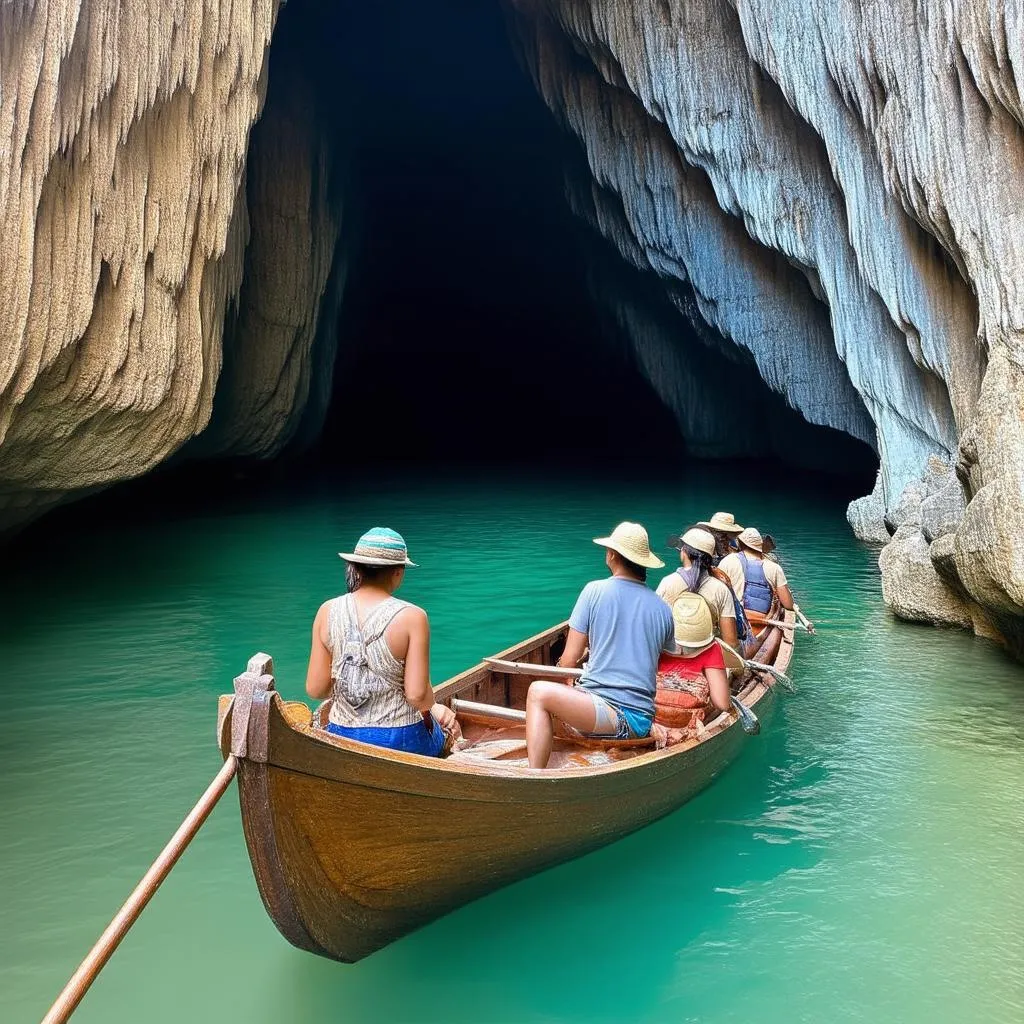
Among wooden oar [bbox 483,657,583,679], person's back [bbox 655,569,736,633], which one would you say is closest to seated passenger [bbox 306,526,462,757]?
wooden oar [bbox 483,657,583,679]

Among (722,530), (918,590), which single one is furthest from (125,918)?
(918,590)

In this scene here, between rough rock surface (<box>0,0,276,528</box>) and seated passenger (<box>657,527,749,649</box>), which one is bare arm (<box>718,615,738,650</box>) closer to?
seated passenger (<box>657,527,749,649</box>)

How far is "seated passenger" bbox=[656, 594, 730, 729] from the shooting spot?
6000 millimetres

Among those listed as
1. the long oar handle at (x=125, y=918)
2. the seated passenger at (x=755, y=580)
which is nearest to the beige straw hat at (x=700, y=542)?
the seated passenger at (x=755, y=580)

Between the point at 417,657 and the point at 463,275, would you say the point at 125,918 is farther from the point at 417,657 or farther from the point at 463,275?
the point at 463,275

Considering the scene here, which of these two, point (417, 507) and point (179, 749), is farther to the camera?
point (417, 507)

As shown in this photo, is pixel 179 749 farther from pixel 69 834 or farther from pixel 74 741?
pixel 69 834

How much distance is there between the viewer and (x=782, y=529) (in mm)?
16859

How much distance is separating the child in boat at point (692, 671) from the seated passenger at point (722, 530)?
175 cm

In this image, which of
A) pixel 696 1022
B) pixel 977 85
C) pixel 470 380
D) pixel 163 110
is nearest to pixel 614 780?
pixel 696 1022

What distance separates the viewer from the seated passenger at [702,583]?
6293mm

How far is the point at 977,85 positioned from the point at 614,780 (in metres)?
7.76

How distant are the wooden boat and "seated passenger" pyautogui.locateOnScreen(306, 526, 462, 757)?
0.19 meters

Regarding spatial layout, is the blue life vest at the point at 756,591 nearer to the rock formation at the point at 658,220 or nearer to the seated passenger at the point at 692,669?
the rock formation at the point at 658,220
